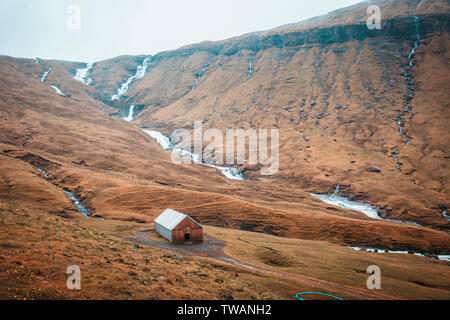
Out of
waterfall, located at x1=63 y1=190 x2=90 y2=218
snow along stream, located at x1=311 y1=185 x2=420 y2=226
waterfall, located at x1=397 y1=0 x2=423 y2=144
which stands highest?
waterfall, located at x1=397 y1=0 x2=423 y2=144

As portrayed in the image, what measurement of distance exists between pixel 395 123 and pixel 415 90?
32.2 m

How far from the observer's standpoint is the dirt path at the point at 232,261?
30225mm

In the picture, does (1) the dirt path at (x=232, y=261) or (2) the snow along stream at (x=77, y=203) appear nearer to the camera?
(1) the dirt path at (x=232, y=261)

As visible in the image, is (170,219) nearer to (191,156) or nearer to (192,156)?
(191,156)

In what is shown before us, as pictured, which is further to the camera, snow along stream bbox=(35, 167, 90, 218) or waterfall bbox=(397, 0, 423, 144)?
waterfall bbox=(397, 0, 423, 144)

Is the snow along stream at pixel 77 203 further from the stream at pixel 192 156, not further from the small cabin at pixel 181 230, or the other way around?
the stream at pixel 192 156

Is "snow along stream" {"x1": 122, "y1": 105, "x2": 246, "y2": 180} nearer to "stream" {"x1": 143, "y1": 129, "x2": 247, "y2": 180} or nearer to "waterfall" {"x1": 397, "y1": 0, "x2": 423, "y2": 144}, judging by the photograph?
"stream" {"x1": 143, "y1": 129, "x2": 247, "y2": 180}

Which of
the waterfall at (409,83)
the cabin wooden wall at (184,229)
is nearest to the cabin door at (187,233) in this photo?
the cabin wooden wall at (184,229)

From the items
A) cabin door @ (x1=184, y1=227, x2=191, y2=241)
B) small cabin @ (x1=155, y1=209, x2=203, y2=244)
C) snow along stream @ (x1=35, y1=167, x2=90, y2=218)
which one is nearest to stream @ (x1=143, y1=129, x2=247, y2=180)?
snow along stream @ (x1=35, y1=167, x2=90, y2=218)

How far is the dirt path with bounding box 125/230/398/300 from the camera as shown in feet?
99.2

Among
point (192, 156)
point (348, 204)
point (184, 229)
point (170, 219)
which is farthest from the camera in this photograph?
point (192, 156)

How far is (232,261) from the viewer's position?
37.2 metres

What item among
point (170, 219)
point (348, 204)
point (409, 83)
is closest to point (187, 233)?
point (170, 219)
